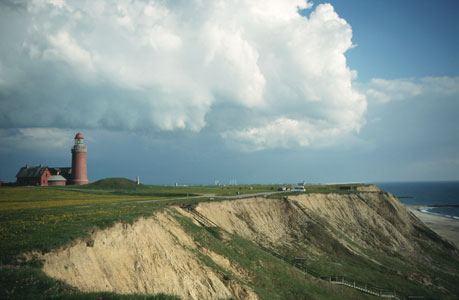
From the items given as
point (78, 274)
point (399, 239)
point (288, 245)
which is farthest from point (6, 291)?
point (399, 239)

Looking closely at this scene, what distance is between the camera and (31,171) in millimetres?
Answer: 102688

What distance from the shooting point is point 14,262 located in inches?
591

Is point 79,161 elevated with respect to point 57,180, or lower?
elevated

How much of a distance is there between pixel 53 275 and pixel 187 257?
1180 centimetres

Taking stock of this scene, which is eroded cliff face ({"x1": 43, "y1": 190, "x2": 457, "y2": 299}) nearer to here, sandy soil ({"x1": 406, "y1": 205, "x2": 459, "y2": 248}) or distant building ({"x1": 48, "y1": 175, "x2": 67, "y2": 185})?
sandy soil ({"x1": 406, "y1": 205, "x2": 459, "y2": 248})

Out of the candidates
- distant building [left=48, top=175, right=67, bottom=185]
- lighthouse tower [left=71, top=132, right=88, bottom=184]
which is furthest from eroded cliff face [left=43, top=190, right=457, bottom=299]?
distant building [left=48, top=175, right=67, bottom=185]

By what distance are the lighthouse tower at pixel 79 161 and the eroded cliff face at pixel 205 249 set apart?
69863 millimetres

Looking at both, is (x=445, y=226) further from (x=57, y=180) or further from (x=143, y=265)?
(x=57, y=180)

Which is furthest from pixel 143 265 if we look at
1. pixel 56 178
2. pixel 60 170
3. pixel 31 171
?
pixel 31 171

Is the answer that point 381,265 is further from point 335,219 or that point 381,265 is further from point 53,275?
point 53,275

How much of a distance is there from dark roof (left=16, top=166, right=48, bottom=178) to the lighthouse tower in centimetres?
1359

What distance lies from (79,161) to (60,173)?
16.1m

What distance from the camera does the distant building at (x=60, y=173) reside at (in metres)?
96.3

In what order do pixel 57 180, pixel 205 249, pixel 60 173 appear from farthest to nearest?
pixel 60 173, pixel 57 180, pixel 205 249
